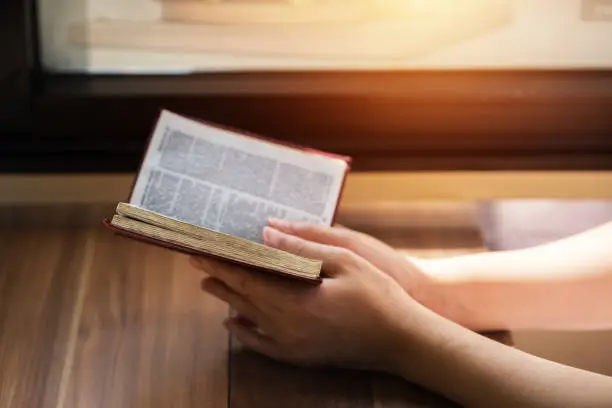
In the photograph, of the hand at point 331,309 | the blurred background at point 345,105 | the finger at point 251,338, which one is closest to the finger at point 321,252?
the hand at point 331,309

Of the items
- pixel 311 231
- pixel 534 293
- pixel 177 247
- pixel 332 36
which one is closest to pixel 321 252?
pixel 311 231

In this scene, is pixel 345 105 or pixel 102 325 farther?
pixel 345 105

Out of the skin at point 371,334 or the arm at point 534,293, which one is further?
the arm at point 534,293

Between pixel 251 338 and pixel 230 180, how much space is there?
168mm

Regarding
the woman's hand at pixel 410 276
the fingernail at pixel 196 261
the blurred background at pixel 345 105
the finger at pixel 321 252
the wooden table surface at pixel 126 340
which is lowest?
the wooden table surface at pixel 126 340

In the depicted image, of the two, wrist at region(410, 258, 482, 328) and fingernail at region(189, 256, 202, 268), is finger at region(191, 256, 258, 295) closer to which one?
fingernail at region(189, 256, 202, 268)

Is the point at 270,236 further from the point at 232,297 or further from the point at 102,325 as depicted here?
the point at 102,325

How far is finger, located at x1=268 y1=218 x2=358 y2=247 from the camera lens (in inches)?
36.0

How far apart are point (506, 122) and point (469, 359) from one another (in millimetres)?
415

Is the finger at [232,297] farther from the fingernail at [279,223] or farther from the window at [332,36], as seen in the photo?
the window at [332,36]

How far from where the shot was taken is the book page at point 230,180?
923mm

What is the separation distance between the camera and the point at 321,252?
881mm

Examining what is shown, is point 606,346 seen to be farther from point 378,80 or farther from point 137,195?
point 137,195

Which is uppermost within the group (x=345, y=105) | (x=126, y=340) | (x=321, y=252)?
(x=345, y=105)
